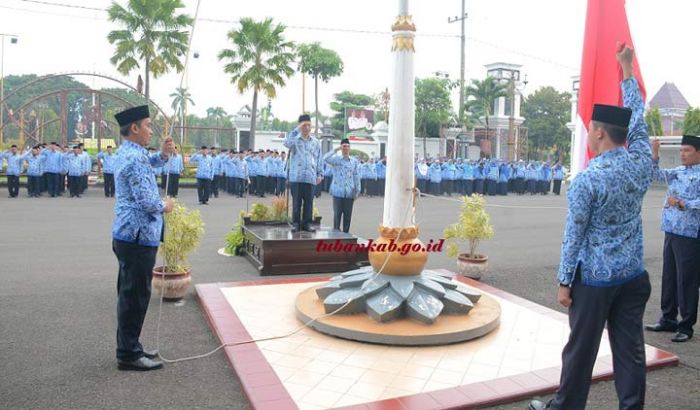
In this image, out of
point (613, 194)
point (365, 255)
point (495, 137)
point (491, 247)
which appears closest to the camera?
point (613, 194)

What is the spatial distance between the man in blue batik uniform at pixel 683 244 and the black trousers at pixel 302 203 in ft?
15.1

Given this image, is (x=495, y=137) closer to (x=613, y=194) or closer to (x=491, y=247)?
(x=491, y=247)

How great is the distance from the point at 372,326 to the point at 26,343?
9.22 feet

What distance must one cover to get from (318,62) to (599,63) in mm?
37266

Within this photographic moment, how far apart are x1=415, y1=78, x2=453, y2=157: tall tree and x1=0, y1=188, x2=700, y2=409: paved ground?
1107 inches

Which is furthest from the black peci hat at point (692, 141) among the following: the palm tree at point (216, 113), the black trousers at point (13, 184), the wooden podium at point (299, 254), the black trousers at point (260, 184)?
the palm tree at point (216, 113)

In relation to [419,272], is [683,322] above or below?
below

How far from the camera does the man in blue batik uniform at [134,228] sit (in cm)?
393

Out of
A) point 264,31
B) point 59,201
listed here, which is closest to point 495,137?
point 264,31

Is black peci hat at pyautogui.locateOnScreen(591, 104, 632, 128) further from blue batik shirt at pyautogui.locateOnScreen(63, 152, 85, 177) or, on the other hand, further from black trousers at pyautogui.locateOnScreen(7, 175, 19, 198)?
black trousers at pyautogui.locateOnScreen(7, 175, 19, 198)

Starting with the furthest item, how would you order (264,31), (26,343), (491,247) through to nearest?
1. (264,31)
2. (491,247)
3. (26,343)

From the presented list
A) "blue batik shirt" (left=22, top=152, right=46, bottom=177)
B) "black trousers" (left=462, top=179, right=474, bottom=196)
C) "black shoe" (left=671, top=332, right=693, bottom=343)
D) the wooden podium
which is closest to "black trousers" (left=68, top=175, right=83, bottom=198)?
"blue batik shirt" (left=22, top=152, right=46, bottom=177)

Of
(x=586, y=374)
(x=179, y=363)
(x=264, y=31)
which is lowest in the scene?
(x=179, y=363)

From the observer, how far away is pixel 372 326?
4.59 metres
